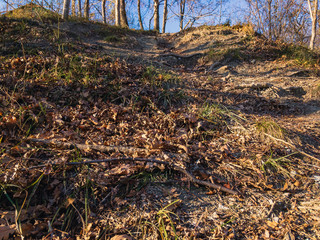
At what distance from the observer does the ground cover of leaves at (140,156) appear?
165cm

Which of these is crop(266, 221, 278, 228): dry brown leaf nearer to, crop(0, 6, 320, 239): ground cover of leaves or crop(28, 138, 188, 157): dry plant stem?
crop(0, 6, 320, 239): ground cover of leaves

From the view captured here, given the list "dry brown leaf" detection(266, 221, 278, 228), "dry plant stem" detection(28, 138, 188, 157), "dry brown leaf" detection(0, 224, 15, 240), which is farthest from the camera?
"dry plant stem" detection(28, 138, 188, 157)

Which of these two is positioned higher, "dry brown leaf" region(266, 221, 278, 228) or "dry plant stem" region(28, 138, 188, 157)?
"dry plant stem" region(28, 138, 188, 157)

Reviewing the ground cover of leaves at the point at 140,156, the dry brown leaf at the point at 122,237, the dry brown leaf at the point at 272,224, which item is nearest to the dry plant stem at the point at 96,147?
the ground cover of leaves at the point at 140,156

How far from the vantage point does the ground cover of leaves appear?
1649mm

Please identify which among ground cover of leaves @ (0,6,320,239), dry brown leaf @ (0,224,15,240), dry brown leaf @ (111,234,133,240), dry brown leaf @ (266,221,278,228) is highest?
ground cover of leaves @ (0,6,320,239)

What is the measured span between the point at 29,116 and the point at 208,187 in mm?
2718

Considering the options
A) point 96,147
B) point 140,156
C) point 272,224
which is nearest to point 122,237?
point 140,156

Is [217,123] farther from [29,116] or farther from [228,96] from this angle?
[29,116]

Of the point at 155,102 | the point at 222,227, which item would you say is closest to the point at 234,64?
the point at 155,102

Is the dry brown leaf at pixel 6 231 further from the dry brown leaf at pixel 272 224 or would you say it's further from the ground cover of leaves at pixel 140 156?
the dry brown leaf at pixel 272 224

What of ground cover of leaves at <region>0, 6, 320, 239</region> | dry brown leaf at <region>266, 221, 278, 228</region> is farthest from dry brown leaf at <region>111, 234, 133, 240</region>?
dry brown leaf at <region>266, 221, 278, 228</region>

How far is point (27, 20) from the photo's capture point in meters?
5.82

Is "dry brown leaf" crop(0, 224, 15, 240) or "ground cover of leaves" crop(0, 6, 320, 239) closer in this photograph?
"dry brown leaf" crop(0, 224, 15, 240)
